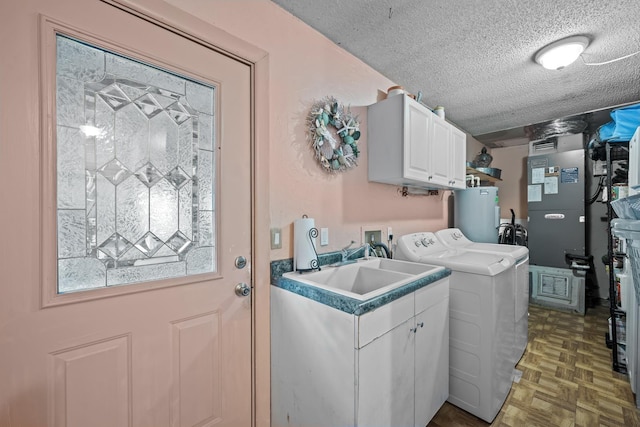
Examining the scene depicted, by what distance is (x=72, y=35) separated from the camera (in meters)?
0.92

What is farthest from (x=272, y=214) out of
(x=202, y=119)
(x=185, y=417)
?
(x=185, y=417)

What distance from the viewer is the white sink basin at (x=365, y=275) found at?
4.93 ft

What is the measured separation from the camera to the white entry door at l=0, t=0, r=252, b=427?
2.78ft

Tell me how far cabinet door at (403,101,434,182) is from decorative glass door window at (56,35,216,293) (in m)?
1.27

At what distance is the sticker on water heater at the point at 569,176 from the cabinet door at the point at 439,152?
7.36ft

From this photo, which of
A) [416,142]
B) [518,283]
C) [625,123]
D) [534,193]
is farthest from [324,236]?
[534,193]

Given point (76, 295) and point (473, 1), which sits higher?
point (473, 1)

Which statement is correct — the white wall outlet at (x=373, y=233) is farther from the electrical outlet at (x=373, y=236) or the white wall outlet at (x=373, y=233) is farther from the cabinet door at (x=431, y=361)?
the cabinet door at (x=431, y=361)

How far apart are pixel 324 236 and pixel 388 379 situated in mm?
843

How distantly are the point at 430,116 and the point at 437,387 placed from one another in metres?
1.87

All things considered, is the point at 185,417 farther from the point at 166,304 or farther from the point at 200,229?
the point at 200,229

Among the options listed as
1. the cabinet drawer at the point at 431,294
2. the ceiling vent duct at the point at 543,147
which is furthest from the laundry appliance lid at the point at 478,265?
the ceiling vent duct at the point at 543,147

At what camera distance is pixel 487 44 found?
1.82m

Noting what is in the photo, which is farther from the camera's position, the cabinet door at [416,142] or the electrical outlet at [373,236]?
the electrical outlet at [373,236]
